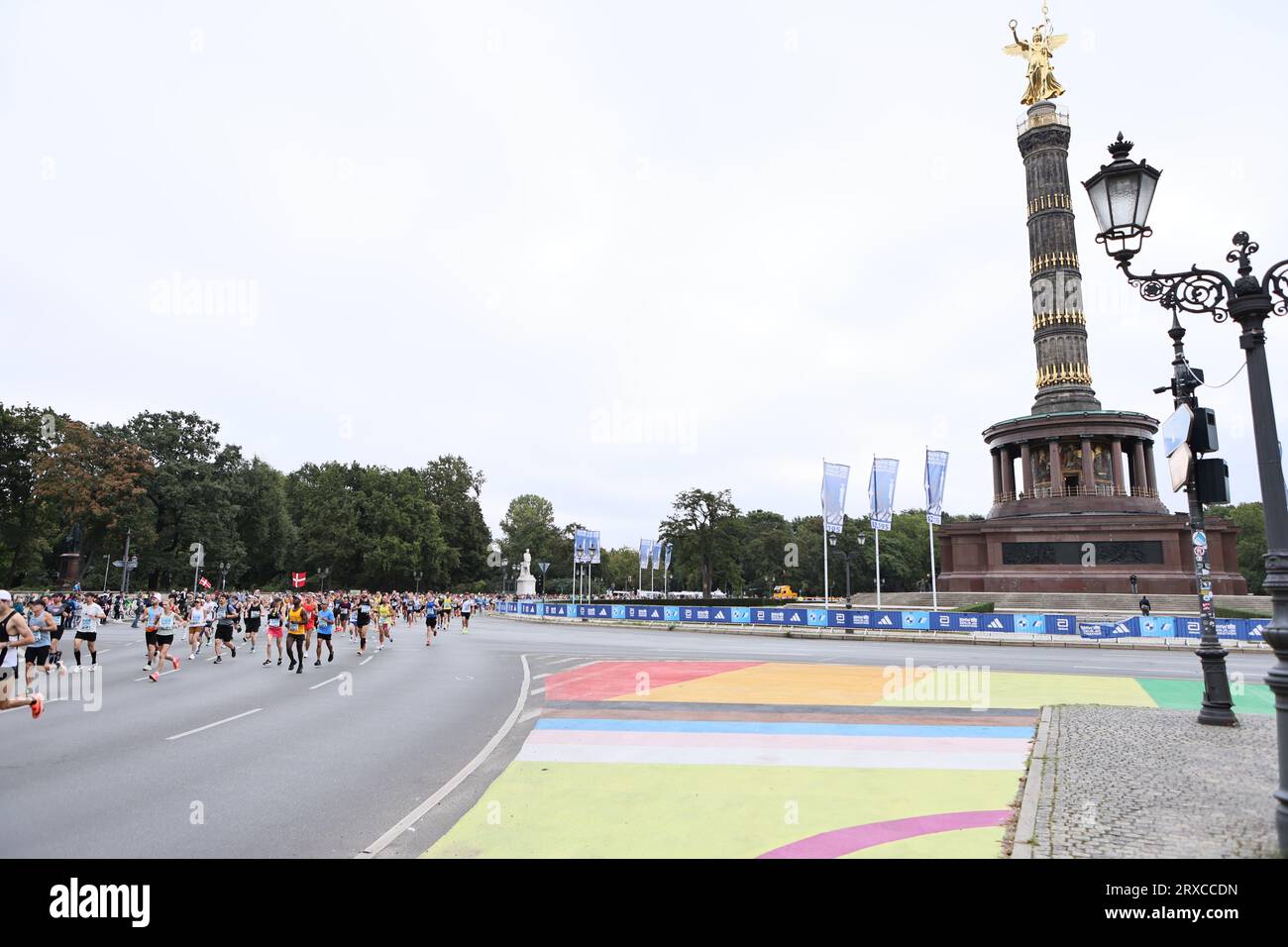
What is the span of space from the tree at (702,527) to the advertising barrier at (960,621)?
819 inches

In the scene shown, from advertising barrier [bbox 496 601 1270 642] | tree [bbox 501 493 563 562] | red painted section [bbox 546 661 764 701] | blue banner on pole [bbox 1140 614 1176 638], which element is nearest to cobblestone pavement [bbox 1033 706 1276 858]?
red painted section [bbox 546 661 764 701]

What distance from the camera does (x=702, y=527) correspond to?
70.4 m

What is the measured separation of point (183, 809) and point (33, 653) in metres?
13.4

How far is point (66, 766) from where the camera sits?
27.4 feet

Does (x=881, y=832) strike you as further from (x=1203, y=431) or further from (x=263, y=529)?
(x=263, y=529)

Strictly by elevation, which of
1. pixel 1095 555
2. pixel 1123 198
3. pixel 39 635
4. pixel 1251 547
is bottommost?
pixel 39 635

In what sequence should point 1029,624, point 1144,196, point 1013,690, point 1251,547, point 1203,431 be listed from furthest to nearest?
point 1251,547 → point 1029,624 → point 1013,690 → point 1203,431 → point 1144,196

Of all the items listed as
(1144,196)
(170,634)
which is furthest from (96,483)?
(1144,196)

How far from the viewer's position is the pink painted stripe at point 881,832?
5.46m

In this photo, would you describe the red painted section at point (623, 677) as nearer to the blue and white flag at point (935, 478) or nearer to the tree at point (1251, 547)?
the blue and white flag at point (935, 478)

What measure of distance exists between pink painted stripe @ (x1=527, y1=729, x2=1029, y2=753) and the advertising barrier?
626 inches

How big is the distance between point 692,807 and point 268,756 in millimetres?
5556
